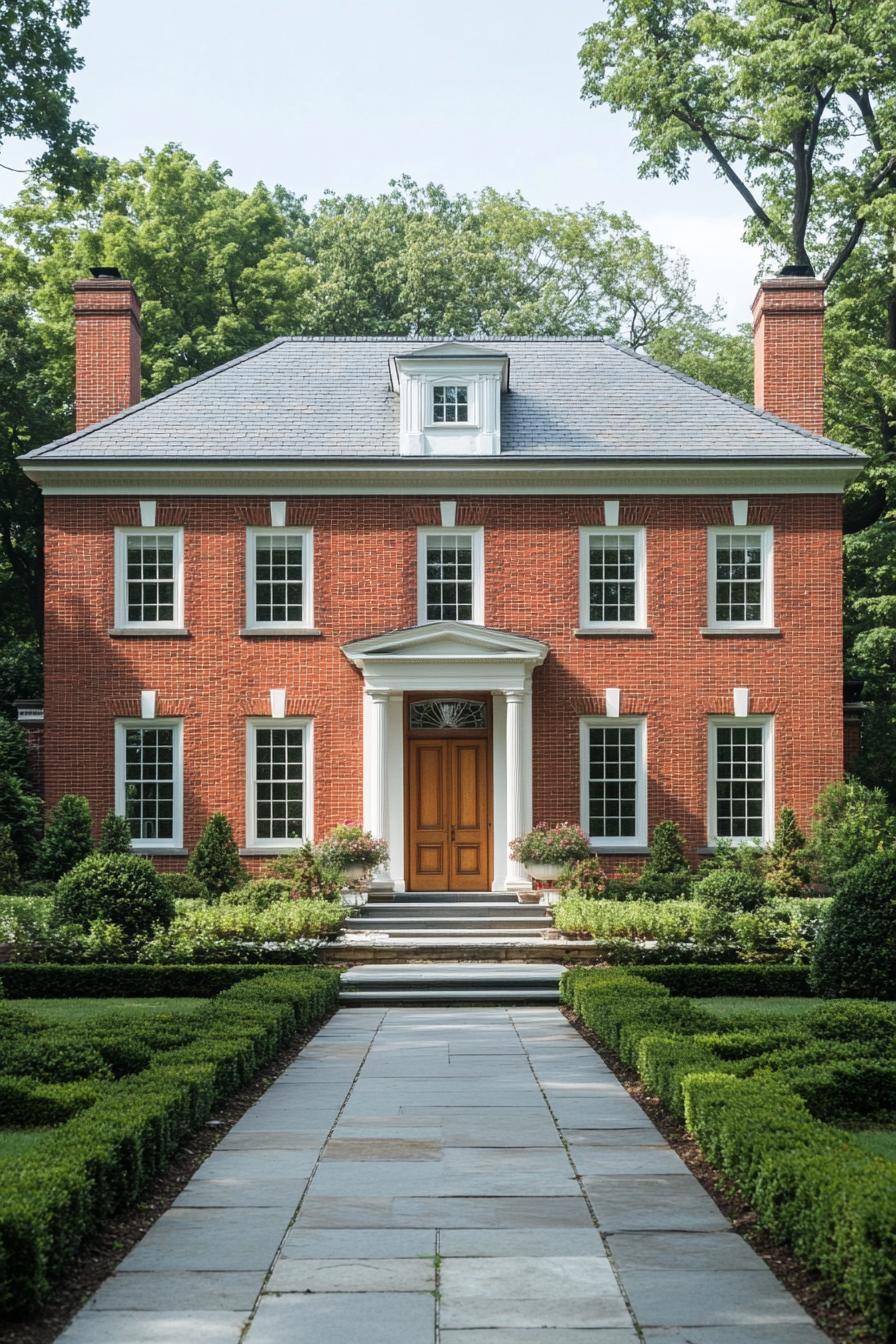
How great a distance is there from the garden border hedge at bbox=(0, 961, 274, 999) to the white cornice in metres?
10.8

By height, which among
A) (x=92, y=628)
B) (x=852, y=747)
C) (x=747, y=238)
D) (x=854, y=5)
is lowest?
(x=852, y=747)

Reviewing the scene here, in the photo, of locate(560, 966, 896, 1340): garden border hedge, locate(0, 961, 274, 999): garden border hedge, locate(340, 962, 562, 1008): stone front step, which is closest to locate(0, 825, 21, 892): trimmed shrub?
locate(0, 961, 274, 999): garden border hedge

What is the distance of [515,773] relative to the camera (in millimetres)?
25094

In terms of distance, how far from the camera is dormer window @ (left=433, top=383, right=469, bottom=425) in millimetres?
26562

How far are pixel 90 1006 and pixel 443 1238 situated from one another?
965 centimetres

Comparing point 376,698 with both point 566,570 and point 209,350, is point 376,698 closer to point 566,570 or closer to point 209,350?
point 566,570

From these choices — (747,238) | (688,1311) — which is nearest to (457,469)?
(747,238)

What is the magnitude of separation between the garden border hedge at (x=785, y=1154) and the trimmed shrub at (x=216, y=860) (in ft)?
41.1

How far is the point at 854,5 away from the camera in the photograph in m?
33.5

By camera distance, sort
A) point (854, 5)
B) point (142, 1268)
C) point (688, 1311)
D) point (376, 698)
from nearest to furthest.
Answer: point (688, 1311)
point (142, 1268)
point (376, 698)
point (854, 5)

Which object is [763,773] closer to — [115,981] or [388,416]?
[388,416]

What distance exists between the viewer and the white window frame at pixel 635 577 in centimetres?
2631

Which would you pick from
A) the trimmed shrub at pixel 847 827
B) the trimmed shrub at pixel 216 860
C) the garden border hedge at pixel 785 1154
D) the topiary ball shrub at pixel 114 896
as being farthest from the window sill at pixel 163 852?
the garden border hedge at pixel 785 1154

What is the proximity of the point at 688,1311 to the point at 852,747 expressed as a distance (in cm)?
2196
